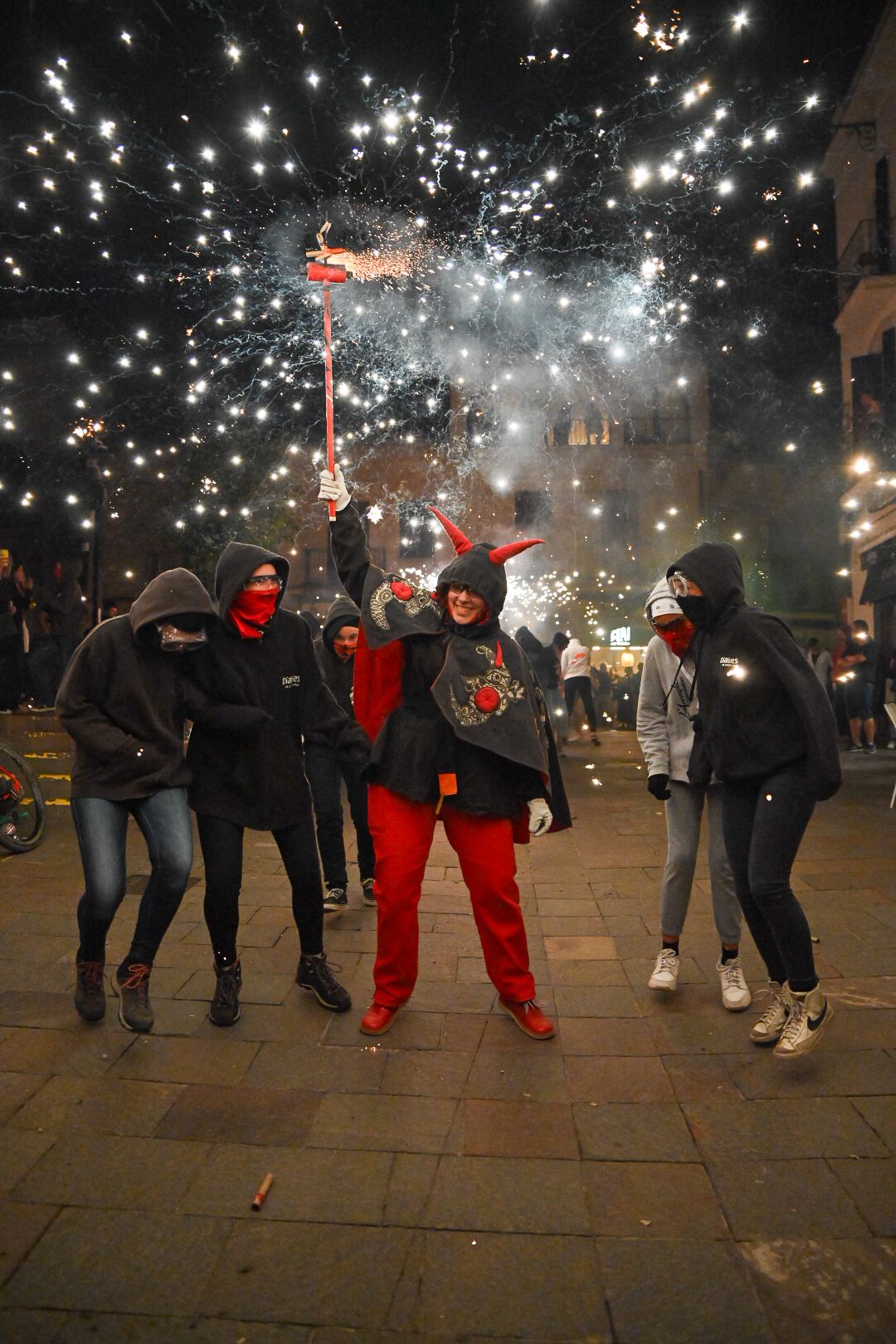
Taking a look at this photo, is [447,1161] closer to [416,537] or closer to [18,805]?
[18,805]

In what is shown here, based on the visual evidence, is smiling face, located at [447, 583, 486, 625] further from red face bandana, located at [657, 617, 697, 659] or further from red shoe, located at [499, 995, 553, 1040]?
red shoe, located at [499, 995, 553, 1040]

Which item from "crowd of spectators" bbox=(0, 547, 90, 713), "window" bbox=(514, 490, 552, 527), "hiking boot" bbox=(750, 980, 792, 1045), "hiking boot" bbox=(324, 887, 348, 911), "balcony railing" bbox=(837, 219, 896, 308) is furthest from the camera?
"window" bbox=(514, 490, 552, 527)

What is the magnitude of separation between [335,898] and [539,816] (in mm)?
2289

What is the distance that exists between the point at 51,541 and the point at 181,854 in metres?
15.9

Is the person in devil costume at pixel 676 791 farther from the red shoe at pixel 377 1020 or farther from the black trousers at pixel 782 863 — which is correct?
the red shoe at pixel 377 1020

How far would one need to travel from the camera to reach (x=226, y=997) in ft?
12.0

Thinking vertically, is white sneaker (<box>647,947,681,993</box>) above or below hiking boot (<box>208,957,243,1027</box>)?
below

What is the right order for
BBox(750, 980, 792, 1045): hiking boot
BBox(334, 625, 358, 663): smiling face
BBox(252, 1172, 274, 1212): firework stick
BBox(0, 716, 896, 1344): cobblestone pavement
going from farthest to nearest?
BBox(334, 625, 358, 663): smiling face
BBox(750, 980, 792, 1045): hiking boot
BBox(252, 1172, 274, 1212): firework stick
BBox(0, 716, 896, 1344): cobblestone pavement

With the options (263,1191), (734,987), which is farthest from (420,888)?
(734,987)

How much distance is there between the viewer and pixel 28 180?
10.0m

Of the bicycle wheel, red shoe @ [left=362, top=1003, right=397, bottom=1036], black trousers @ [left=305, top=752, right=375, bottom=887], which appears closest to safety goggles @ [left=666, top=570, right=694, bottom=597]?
red shoe @ [left=362, top=1003, right=397, bottom=1036]

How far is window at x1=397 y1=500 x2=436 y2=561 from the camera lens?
36375 millimetres

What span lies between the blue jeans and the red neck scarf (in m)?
2.19

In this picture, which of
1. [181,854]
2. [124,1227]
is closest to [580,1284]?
[124,1227]
